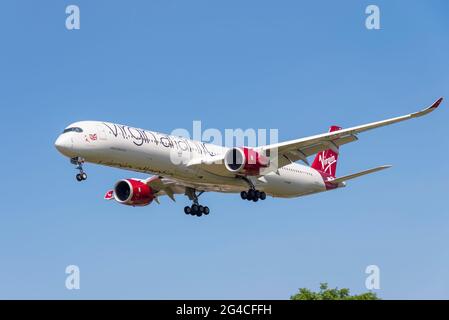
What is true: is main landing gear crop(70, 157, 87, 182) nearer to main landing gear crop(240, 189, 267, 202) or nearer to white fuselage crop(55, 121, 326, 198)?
white fuselage crop(55, 121, 326, 198)

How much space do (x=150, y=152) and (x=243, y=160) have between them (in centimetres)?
610

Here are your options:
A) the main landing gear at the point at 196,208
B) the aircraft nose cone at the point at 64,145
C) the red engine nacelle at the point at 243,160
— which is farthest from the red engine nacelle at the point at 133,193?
the aircraft nose cone at the point at 64,145

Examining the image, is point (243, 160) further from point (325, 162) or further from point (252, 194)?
point (325, 162)

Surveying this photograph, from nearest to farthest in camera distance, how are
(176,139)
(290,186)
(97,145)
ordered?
(97,145), (176,139), (290,186)

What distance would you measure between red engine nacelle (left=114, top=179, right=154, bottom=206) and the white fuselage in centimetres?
395

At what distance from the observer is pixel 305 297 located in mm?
52938

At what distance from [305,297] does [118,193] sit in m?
17.2

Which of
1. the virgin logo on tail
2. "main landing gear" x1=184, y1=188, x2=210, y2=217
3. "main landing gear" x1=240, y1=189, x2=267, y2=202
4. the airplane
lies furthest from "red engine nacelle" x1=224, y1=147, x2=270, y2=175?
the virgin logo on tail

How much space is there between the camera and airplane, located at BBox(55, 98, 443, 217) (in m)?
52.8

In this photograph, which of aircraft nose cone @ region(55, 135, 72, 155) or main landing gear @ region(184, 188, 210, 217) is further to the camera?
main landing gear @ region(184, 188, 210, 217)
